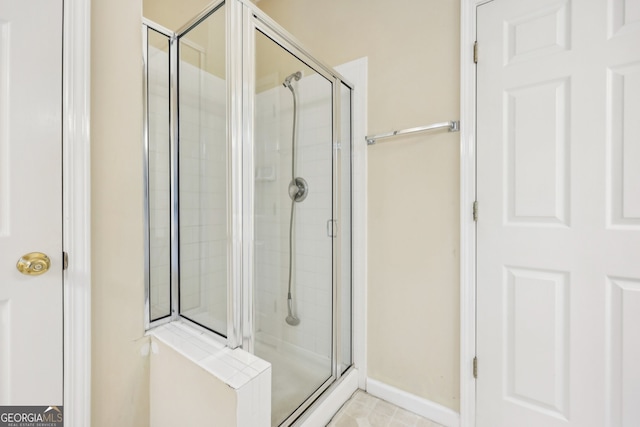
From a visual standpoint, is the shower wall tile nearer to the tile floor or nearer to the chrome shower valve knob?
the chrome shower valve knob

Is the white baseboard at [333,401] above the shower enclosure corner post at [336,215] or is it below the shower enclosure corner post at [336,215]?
below

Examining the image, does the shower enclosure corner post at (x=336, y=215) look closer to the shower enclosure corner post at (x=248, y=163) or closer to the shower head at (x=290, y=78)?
the shower head at (x=290, y=78)

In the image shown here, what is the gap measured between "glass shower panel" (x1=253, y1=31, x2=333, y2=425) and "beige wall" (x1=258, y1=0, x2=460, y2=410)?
0.28m

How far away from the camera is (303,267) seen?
1.45 meters

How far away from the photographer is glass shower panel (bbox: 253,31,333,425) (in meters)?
1.14

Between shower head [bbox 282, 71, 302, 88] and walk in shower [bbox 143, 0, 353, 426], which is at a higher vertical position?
shower head [bbox 282, 71, 302, 88]
